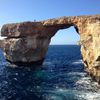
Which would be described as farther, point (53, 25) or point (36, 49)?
point (36, 49)

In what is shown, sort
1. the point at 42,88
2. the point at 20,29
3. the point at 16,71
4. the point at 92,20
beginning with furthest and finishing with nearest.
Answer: the point at 20,29 < the point at 16,71 < the point at 92,20 < the point at 42,88

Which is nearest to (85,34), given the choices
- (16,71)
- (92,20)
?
(92,20)

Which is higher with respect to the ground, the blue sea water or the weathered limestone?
the weathered limestone

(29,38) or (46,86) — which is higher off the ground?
(29,38)

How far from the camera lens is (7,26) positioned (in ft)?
179

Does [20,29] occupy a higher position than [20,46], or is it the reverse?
[20,29]

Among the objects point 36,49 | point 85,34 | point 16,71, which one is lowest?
point 16,71

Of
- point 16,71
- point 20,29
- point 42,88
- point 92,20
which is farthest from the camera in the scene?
point 20,29

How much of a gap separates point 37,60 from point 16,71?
744cm

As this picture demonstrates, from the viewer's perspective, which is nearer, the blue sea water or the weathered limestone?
the blue sea water

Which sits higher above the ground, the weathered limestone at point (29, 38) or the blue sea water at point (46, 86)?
the weathered limestone at point (29, 38)

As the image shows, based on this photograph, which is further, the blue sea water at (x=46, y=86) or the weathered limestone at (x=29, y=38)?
the weathered limestone at (x=29, y=38)

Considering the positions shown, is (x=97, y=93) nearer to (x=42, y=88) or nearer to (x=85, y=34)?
(x=42, y=88)

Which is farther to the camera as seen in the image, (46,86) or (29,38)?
(29,38)
